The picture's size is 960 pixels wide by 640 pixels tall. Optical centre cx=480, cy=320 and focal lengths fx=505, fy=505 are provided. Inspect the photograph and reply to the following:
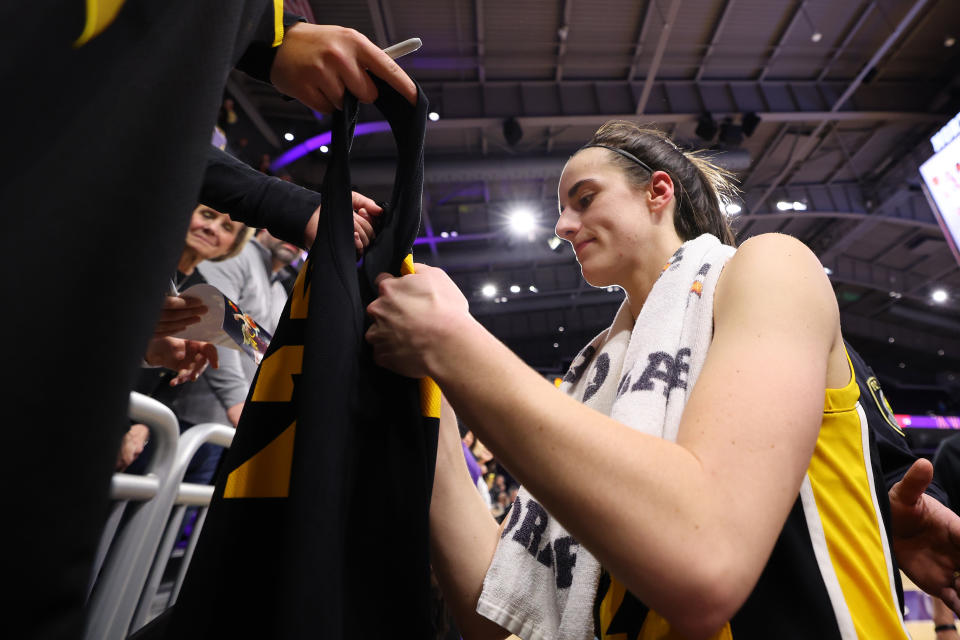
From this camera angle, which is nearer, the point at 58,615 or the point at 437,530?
the point at 58,615

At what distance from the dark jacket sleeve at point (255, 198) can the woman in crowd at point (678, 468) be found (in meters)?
0.43

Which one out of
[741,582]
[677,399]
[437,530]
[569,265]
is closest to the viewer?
[741,582]

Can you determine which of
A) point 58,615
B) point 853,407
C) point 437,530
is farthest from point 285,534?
point 853,407

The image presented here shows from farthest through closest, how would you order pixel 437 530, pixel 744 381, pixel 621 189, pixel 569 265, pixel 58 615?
pixel 569 265
pixel 621 189
pixel 437 530
pixel 744 381
pixel 58 615

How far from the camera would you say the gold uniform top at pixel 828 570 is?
758mm

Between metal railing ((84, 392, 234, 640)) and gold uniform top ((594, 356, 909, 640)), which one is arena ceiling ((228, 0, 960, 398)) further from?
gold uniform top ((594, 356, 909, 640))

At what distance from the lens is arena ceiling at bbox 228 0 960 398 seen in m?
6.09

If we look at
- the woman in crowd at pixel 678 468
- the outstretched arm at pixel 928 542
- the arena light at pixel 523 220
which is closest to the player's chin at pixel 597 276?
the woman in crowd at pixel 678 468

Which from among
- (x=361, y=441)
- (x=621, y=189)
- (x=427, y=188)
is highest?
(x=427, y=188)

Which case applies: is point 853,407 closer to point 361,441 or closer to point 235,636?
point 361,441

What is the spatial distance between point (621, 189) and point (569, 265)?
10950 millimetres

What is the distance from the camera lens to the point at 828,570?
79 centimetres

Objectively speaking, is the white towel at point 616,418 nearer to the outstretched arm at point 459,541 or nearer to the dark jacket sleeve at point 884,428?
the outstretched arm at point 459,541

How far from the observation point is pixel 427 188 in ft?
28.8
